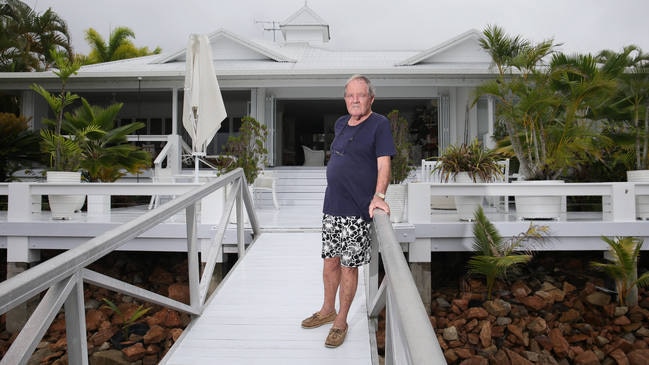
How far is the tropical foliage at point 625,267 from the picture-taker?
514 centimetres

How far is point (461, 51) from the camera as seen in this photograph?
12.5 metres

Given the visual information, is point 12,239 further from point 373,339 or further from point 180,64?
point 180,64

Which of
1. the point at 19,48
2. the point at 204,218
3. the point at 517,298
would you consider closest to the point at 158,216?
the point at 204,218

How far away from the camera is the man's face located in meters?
2.77

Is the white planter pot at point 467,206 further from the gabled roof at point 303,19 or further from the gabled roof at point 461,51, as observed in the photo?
the gabled roof at point 303,19

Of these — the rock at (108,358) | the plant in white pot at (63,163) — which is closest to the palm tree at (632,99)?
the rock at (108,358)

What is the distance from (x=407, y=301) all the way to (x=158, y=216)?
1.92m

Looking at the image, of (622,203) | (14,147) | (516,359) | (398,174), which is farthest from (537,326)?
(14,147)

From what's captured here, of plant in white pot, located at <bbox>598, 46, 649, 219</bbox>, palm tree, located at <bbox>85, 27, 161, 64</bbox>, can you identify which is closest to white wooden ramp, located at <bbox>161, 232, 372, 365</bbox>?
plant in white pot, located at <bbox>598, 46, 649, 219</bbox>

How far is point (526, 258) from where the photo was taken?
193 inches

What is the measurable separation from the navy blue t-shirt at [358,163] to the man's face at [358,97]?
0.29 ft

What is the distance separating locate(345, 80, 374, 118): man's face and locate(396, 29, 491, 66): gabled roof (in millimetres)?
9688

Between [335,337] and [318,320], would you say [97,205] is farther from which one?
[335,337]

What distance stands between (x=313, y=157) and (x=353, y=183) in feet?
43.1
